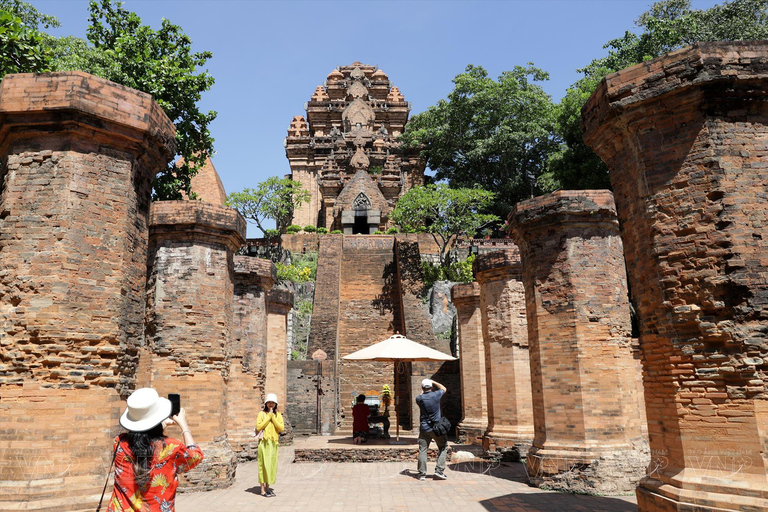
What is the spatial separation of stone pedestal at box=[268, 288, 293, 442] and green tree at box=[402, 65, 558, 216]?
76.5ft

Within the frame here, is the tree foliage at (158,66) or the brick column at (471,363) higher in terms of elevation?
the tree foliage at (158,66)

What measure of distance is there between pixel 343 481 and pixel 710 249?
667 centimetres

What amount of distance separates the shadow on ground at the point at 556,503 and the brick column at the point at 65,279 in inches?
183

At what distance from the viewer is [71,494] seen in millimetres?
4820

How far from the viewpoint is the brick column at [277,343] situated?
47.7 feet

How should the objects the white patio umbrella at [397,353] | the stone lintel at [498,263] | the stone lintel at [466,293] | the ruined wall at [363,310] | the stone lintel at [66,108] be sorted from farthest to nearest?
the ruined wall at [363,310]
the stone lintel at [466,293]
the stone lintel at [498,263]
the white patio umbrella at [397,353]
the stone lintel at [66,108]

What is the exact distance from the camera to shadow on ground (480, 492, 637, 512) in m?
6.63

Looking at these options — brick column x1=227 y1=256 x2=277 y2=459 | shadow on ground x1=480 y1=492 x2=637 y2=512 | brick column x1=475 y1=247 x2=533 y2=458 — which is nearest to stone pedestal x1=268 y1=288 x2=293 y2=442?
→ brick column x1=227 y1=256 x2=277 y2=459

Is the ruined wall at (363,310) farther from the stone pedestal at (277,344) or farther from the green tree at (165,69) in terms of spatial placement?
the green tree at (165,69)

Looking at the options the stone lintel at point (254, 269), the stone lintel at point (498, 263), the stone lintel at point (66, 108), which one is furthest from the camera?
the stone lintel at point (254, 269)

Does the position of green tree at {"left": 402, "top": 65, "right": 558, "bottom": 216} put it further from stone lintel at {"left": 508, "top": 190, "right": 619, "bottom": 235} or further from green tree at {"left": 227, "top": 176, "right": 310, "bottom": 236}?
stone lintel at {"left": 508, "top": 190, "right": 619, "bottom": 235}

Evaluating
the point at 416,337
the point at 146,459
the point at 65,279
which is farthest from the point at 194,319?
the point at 416,337

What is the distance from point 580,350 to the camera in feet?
27.0

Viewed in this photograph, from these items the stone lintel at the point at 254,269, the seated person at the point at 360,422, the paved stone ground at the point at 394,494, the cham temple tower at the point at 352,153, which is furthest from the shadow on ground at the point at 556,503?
the cham temple tower at the point at 352,153
